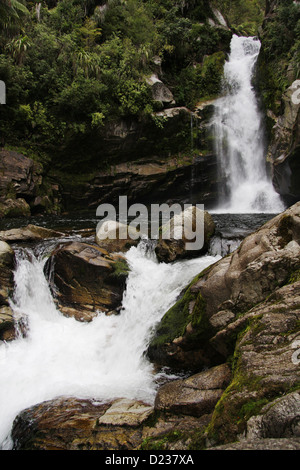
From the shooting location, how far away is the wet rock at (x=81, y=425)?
10.3 feet

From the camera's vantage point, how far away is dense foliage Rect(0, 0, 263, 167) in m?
14.7

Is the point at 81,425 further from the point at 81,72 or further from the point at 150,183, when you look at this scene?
the point at 81,72

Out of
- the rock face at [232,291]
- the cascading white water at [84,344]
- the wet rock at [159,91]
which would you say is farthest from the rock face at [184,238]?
the wet rock at [159,91]

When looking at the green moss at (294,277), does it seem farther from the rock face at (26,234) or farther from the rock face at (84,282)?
the rock face at (26,234)

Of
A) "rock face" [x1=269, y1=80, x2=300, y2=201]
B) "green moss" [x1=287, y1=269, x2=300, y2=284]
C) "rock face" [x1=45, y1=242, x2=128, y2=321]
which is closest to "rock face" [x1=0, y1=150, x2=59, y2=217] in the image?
"rock face" [x1=45, y1=242, x2=128, y2=321]

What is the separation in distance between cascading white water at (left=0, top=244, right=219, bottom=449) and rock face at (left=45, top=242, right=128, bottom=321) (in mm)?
256

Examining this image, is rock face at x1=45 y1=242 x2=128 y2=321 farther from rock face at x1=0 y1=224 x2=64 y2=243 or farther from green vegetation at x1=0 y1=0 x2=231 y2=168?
green vegetation at x1=0 y1=0 x2=231 y2=168

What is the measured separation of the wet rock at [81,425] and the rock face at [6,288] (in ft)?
8.62

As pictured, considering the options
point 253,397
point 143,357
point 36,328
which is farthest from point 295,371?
point 36,328

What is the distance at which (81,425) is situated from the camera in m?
3.54

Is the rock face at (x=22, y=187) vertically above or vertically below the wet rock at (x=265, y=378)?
above

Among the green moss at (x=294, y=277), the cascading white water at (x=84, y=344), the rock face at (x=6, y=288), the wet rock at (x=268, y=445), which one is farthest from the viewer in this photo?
the rock face at (x=6, y=288)

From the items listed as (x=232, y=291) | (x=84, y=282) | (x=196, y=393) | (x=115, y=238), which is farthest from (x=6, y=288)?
(x=232, y=291)

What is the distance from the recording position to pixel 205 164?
18.1 m
